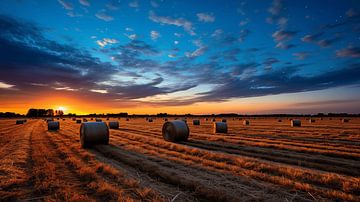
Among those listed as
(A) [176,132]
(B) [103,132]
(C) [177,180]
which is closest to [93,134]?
(B) [103,132]

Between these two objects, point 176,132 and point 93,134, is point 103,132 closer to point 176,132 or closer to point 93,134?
point 93,134

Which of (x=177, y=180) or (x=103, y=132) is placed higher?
(x=103, y=132)

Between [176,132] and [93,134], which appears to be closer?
→ [93,134]

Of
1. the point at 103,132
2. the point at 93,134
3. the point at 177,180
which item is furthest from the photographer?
the point at 103,132

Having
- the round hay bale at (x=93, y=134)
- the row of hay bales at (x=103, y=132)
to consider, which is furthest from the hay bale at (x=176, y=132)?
the round hay bale at (x=93, y=134)

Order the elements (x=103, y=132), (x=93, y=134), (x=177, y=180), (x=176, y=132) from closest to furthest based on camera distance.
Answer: (x=177, y=180)
(x=93, y=134)
(x=103, y=132)
(x=176, y=132)

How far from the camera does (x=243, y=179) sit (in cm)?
668

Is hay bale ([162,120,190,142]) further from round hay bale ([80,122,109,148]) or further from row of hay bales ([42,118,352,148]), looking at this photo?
round hay bale ([80,122,109,148])

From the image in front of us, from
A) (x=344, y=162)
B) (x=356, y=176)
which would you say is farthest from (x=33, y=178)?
(x=344, y=162)

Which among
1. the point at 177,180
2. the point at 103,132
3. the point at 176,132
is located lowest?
the point at 177,180

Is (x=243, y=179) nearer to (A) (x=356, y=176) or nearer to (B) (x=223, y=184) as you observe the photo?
(B) (x=223, y=184)

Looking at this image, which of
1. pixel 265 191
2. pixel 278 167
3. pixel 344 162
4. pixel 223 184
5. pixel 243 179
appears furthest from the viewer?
pixel 344 162

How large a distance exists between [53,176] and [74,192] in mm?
1891

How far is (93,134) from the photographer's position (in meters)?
14.0
